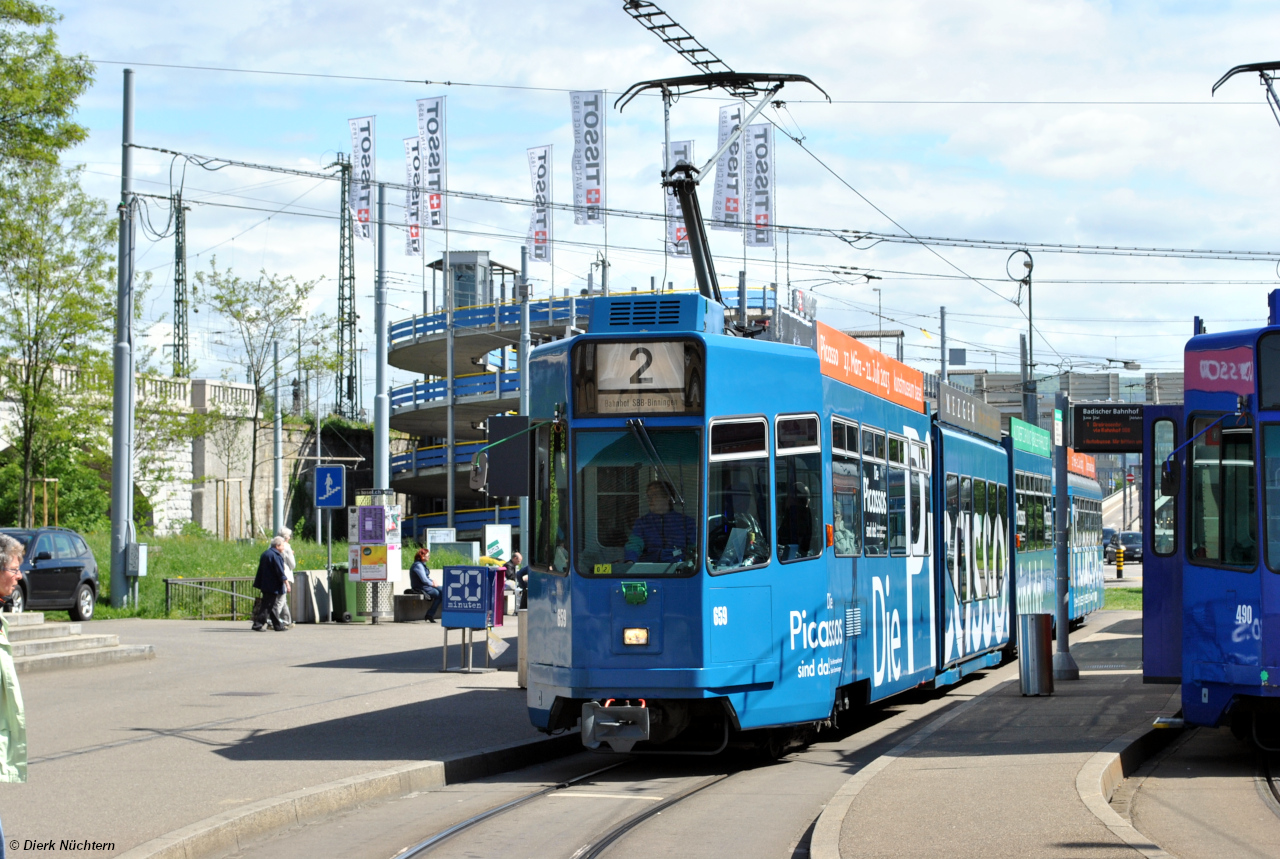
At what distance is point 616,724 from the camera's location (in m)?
10.6

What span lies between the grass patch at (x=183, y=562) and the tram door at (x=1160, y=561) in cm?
2118

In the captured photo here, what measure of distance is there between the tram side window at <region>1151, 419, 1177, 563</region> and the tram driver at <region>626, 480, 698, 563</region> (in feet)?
12.8

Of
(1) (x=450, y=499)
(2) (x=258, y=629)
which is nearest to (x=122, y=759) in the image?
(2) (x=258, y=629)

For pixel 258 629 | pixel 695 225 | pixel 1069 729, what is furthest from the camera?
pixel 258 629

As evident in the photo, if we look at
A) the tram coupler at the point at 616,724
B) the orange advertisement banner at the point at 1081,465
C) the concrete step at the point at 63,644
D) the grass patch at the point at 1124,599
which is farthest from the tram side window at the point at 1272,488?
the grass patch at the point at 1124,599

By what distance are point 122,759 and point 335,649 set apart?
10.7 meters

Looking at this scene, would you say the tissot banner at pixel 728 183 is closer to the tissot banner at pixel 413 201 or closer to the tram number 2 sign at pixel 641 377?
the tissot banner at pixel 413 201

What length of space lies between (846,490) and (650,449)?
2209mm

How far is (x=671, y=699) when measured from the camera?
1076 centimetres

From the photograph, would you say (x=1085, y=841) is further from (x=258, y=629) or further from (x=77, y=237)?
(x=77, y=237)

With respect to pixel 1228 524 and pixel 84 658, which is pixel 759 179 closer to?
pixel 84 658

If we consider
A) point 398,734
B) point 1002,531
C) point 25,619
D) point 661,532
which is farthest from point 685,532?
point 25,619

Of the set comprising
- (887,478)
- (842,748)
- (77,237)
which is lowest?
(842,748)

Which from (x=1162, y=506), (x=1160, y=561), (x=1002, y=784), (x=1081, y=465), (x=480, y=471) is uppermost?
(x=1081, y=465)
